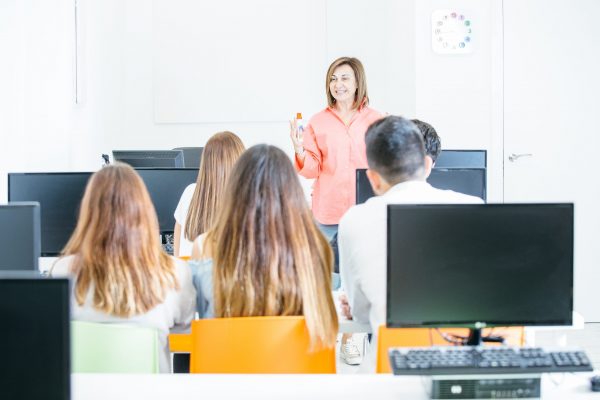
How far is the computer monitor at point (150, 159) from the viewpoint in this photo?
463 cm

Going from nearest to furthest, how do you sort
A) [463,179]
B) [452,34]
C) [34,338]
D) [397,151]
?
[34,338], [397,151], [463,179], [452,34]

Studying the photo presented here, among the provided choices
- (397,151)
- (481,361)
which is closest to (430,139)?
(397,151)

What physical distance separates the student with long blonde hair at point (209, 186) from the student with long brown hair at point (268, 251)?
1.14 m

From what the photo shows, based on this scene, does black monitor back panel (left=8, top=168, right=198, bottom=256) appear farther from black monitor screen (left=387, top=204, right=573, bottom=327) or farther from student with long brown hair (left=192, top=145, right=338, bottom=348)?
black monitor screen (left=387, top=204, right=573, bottom=327)

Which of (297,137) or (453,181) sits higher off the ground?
(297,137)

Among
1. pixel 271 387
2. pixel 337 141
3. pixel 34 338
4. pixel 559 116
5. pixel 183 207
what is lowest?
pixel 271 387

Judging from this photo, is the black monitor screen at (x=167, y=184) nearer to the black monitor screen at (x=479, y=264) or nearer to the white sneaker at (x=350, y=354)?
the white sneaker at (x=350, y=354)

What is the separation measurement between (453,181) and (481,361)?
6.22ft

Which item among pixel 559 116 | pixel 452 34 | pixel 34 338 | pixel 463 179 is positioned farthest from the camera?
pixel 452 34

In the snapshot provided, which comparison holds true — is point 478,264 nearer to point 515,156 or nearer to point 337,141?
point 337,141

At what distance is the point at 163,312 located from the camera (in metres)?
2.43

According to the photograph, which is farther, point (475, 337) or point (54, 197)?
point (54, 197)

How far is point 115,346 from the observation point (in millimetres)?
2049

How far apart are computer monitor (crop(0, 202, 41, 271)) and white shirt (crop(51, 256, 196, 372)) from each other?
8.1 inches
